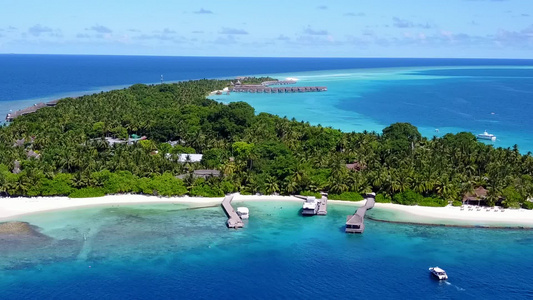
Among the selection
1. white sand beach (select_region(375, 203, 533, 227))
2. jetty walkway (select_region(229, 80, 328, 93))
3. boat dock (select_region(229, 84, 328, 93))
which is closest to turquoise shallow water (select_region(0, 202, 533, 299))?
white sand beach (select_region(375, 203, 533, 227))

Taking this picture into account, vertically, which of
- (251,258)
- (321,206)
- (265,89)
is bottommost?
(251,258)

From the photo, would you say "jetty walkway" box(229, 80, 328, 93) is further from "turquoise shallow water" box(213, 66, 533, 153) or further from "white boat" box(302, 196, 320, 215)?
"white boat" box(302, 196, 320, 215)

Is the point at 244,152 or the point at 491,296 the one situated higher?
the point at 244,152

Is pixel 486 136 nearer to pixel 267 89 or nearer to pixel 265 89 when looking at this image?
pixel 267 89

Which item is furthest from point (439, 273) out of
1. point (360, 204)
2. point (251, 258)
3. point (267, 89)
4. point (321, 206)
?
point (267, 89)

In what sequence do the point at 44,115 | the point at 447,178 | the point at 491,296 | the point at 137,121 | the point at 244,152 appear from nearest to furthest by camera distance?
the point at 491,296, the point at 447,178, the point at 244,152, the point at 137,121, the point at 44,115

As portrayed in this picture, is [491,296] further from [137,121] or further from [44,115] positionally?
[44,115]

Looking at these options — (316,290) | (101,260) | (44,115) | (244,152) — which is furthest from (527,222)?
(44,115)
